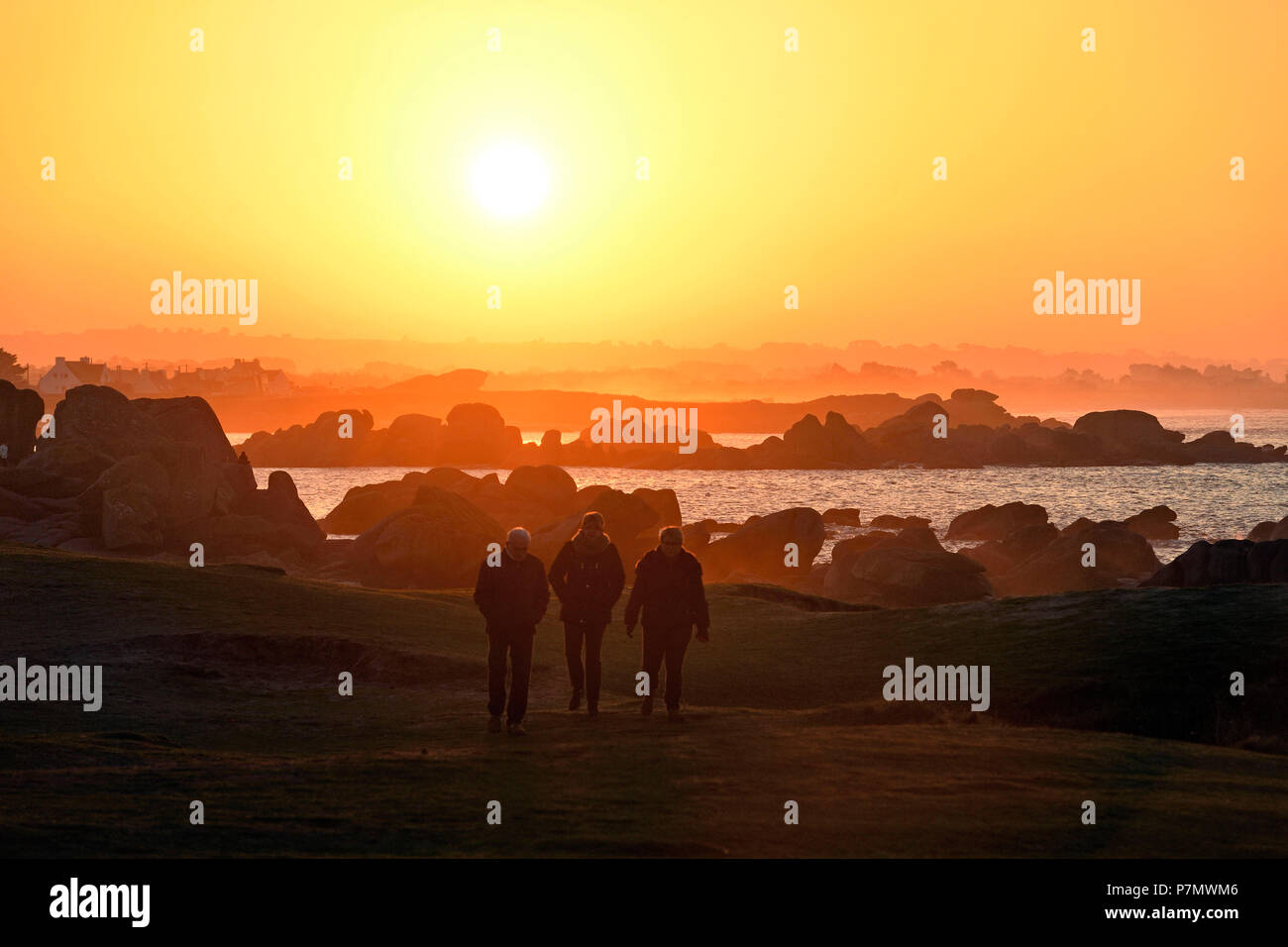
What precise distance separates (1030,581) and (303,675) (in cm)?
5123

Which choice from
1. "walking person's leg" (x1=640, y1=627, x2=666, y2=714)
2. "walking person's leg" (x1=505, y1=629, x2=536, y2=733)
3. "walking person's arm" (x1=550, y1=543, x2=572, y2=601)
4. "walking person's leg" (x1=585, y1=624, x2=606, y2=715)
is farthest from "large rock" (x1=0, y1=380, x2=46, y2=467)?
"walking person's leg" (x1=640, y1=627, x2=666, y2=714)

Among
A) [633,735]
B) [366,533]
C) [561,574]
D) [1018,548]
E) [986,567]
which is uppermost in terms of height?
[366,533]

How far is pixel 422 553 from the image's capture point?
69.7 metres

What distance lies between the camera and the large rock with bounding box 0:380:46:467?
84500 millimetres

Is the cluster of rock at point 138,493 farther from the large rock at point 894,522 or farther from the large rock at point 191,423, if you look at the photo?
the large rock at point 894,522

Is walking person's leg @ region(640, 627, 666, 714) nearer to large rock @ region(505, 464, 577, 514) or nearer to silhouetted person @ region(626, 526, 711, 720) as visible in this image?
silhouetted person @ region(626, 526, 711, 720)

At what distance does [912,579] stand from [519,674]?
43.3m

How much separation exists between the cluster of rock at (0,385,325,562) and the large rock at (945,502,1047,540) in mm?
60817

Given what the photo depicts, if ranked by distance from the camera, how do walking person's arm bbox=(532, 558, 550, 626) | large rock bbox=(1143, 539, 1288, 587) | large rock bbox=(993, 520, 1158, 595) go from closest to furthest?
walking person's arm bbox=(532, 558, 550, 626), large rock bbox=(1143, 539, 1288, 587), large rock bbox=(993, 520, 1158, 595)

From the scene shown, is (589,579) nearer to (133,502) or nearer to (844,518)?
(133,502)

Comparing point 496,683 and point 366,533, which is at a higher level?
point 366,533

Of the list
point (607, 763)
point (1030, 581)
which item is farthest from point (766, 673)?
point (1030, 581)

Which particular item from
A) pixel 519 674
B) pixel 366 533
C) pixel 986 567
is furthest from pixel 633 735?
pixel 986 567

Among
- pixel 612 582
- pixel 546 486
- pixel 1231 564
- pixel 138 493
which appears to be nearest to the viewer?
pixel 612 582
